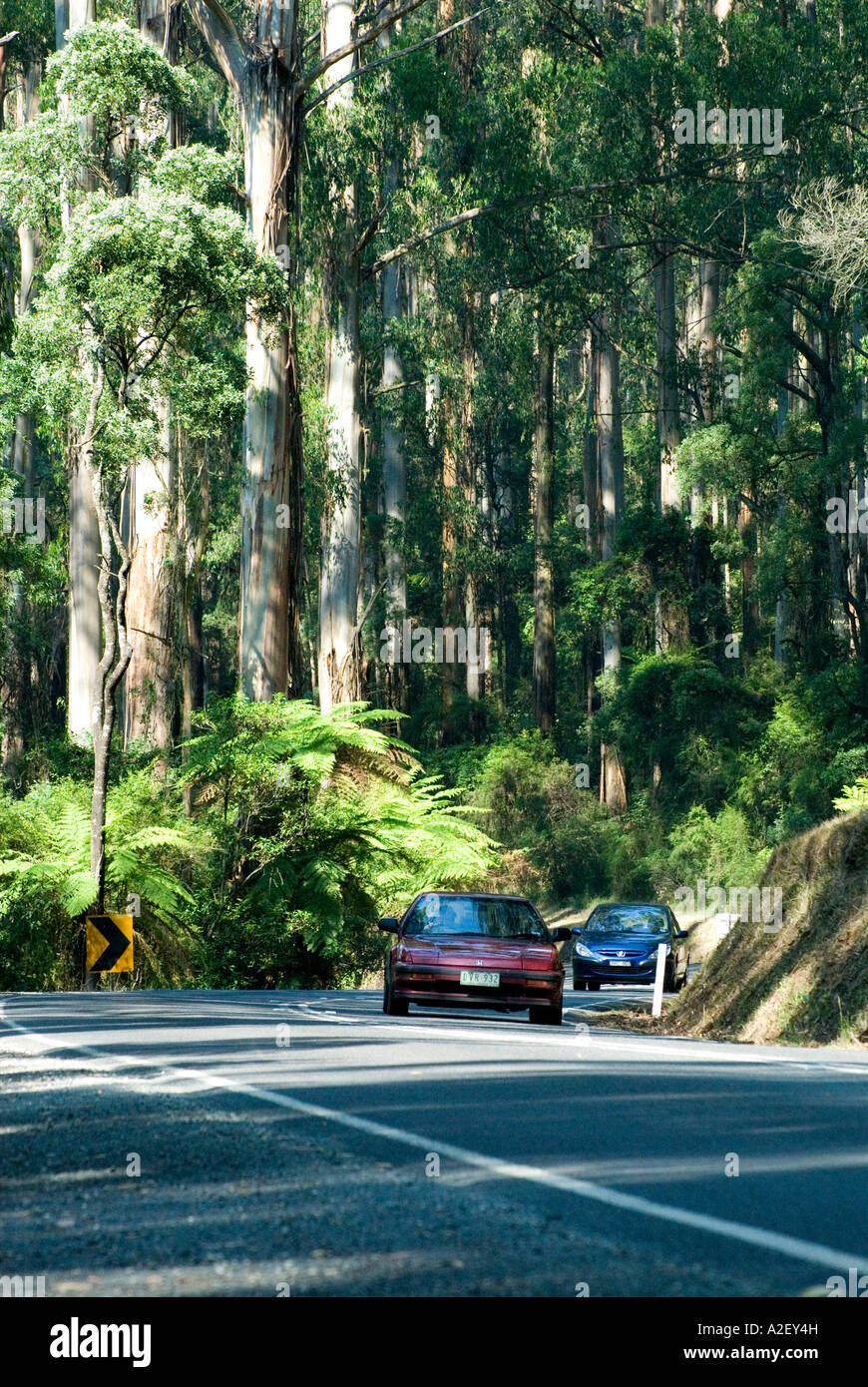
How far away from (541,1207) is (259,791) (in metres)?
20.4

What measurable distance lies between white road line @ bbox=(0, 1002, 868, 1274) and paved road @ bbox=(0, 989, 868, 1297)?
2 cm

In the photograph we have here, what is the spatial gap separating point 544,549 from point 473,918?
36874 millimetres

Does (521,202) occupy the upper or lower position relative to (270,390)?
upper

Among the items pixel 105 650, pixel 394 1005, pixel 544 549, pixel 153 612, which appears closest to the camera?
pixel 394 1005

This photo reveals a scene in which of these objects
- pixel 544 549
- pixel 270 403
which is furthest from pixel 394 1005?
pixel 544 549

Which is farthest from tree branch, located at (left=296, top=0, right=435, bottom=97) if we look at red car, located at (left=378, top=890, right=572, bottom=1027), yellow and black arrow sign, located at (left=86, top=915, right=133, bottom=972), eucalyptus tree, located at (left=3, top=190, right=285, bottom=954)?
red car, located at (left=378, top=890, right=572, bottom=1027)

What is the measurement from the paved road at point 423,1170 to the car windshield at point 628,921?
59.6 ft

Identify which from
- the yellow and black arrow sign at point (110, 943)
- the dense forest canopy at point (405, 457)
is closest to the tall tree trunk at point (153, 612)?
the dense forest canopy at point (405, 457)

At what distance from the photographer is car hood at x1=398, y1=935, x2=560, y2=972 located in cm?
1745

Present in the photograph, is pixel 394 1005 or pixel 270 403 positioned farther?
pixel 270 403

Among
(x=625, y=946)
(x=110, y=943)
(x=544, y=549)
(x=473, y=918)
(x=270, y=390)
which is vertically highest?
(x=544, y=549)

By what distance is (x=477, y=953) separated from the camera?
1752 cm

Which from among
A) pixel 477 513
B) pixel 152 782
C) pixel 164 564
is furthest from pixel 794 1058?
pixel 477 513

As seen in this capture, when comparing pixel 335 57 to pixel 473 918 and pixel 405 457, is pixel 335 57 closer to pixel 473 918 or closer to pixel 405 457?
pixel 473 918
